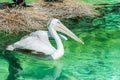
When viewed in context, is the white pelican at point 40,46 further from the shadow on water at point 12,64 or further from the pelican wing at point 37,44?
the shadow on water at point 12,64

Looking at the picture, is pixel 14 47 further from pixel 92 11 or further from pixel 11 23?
pixel 92 11

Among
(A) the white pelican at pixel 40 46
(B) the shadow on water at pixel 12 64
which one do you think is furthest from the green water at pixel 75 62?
(A) the white pelican at pixel 40 46

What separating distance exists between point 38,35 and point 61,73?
0.76 m

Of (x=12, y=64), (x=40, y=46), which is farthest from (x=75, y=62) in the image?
(x=12, y=64)

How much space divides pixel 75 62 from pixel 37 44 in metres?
0.66

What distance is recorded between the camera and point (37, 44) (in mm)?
Answer: 5766

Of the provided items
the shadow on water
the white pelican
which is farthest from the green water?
the white pelican

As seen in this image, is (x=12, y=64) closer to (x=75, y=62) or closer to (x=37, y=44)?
(x=37, y=44)

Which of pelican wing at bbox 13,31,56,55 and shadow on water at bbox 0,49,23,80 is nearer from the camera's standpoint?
shadow on water at bbox 0,49,23,80

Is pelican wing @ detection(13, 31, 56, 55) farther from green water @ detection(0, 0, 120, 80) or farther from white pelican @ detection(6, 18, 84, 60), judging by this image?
green water @ detection(0, 0, 120, 80)

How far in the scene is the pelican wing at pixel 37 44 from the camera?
5688 millimetres

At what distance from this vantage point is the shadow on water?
5414 millimetres

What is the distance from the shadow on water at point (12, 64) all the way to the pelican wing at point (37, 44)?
29 centimetres

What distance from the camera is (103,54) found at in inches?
249
